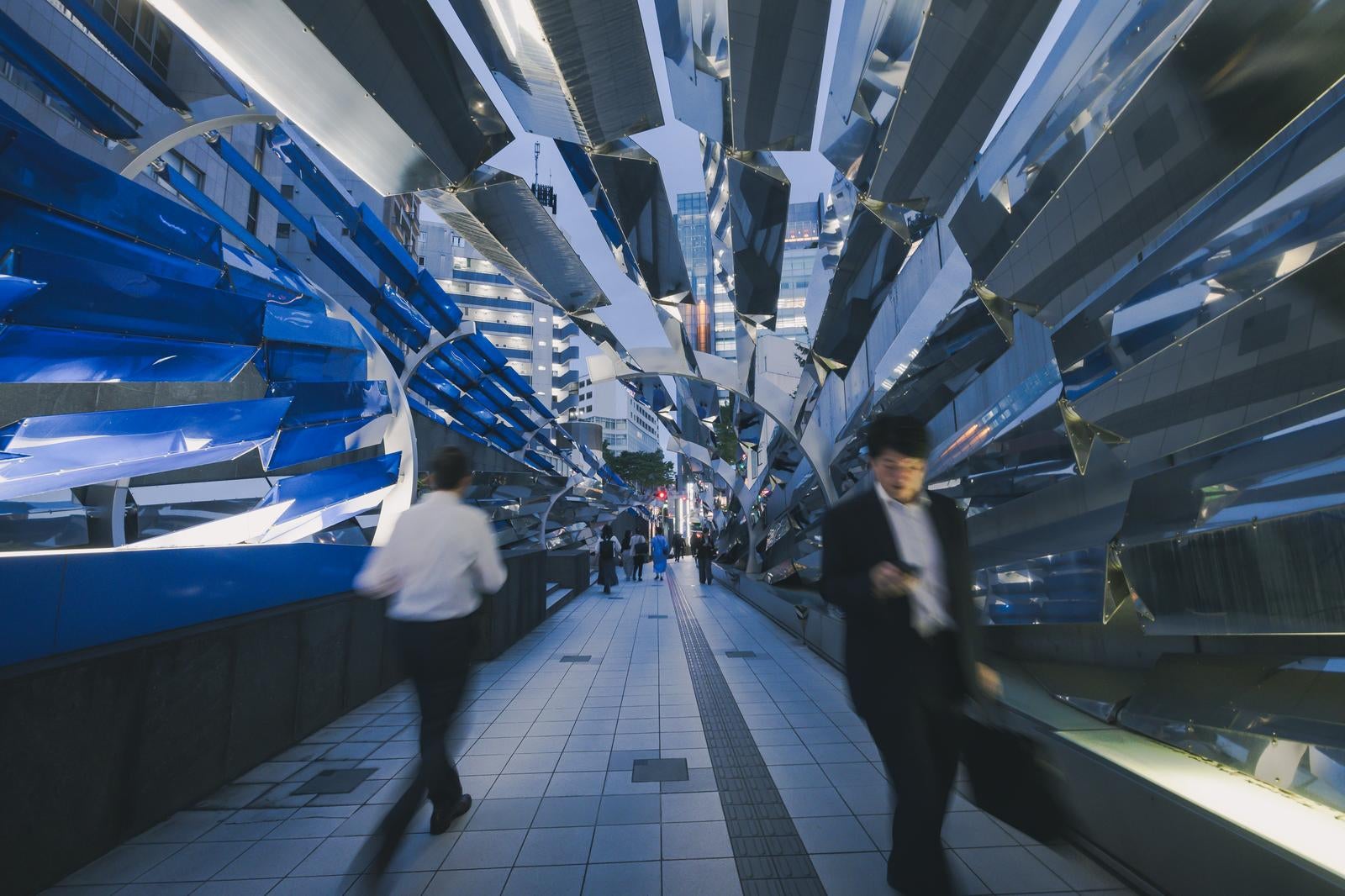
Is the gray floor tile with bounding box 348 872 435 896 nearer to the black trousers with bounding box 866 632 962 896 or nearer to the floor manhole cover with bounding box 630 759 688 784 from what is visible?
the floor manhole cover with bounding box 630 759 688 784

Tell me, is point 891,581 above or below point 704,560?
above

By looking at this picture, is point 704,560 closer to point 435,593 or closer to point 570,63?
point 570,63

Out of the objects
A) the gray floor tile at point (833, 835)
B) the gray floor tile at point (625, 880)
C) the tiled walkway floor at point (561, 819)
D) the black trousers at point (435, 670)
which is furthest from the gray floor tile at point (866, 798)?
the black trousers at point (435, 670)

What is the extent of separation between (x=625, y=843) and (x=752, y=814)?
0.75m

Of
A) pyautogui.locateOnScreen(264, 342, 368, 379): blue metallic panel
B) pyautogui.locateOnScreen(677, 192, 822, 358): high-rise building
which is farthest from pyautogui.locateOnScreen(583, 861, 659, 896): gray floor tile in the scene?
pyautogui.locateOnScreen(264, 342, 368, 379): blue metallic panel

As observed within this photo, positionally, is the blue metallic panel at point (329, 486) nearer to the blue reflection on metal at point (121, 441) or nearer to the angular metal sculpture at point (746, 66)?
the blue reflection on metal at point (121, 441)

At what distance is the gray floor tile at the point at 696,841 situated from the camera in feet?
10.2

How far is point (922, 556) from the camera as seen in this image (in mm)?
2121

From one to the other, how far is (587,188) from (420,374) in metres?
8.81

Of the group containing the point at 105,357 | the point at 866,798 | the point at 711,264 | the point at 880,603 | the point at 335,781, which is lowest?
Result: the point at 335,781

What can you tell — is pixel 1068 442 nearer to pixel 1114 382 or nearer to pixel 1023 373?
pixel 1114 382

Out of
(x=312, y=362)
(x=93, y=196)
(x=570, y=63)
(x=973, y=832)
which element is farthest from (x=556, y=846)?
(x=312, y=362)

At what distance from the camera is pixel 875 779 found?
4043 mm

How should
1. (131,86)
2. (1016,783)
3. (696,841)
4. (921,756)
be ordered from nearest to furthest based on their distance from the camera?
(1016,783) < (921,756) < (696,841) < (131,86)
